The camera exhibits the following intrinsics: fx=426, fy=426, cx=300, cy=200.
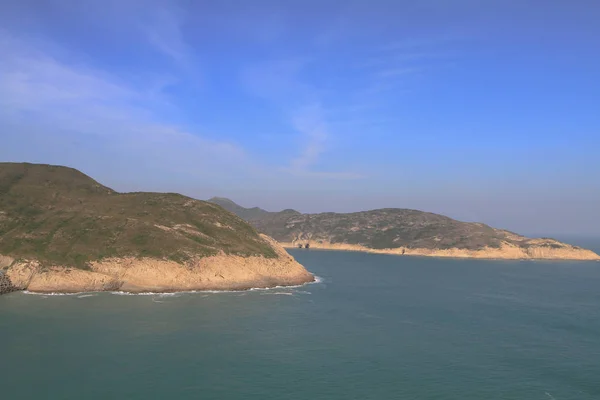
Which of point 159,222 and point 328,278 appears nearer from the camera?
point 159,222

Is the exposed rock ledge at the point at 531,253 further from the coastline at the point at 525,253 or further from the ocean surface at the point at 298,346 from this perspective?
the ocean surface at the point at 298,346

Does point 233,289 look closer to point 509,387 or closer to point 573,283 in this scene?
point 509,387

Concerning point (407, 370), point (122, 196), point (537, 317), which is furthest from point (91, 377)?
point (122, 196)

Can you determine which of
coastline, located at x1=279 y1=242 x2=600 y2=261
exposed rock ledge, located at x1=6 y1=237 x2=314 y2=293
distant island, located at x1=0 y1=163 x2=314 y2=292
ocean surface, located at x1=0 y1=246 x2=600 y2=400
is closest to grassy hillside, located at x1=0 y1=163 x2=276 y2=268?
distant island, located at x1=0 y1=163 x2=314 y2=292

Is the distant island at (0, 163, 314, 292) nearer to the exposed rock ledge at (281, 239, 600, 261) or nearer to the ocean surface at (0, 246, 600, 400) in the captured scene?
the ocean surface at (0, 246, 600, 400)

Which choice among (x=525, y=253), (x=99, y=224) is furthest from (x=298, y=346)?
(x=525, y=253)

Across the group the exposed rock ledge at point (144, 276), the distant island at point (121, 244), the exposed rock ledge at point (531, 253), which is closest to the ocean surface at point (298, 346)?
the exposed rock ledge at point (144, 276)
